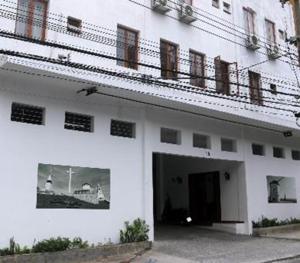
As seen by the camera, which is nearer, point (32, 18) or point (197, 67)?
point (32, 18)

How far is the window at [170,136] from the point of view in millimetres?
17359

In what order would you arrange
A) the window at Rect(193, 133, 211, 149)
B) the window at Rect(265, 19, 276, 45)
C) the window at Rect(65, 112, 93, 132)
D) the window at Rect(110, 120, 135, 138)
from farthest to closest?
the window at Rect(265, 19, 276, 45), the window at Rect(193, 133, 211, 149), the window at Rect(110, 120, 135, 138), the window at Rect(65, 112, 93, 132)

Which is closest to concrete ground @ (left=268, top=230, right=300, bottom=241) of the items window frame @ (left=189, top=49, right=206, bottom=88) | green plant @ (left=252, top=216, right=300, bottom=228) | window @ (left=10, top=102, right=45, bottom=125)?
green plant @ (left=252, top=216, right=300, bottom=228)

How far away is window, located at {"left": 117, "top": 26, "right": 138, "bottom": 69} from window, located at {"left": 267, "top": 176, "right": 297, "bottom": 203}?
933cm

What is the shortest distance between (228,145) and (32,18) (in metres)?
10.3

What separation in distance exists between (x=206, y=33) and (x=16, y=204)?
10982mm

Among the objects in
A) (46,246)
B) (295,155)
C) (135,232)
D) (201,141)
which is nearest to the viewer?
(46,246)

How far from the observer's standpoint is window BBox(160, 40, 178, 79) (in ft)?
57.3

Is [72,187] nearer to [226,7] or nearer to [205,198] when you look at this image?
[205,198]

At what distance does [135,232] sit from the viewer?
49.7 ft

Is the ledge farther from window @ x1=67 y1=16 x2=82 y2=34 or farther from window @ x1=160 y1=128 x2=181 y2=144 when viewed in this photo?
window @ x1=67 y1=16 x2=82 y2=34

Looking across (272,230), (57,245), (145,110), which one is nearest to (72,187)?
(57,245)

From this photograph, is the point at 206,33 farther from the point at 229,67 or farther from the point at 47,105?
the point at 47,105

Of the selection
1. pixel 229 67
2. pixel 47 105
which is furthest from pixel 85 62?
pixel 229 67
